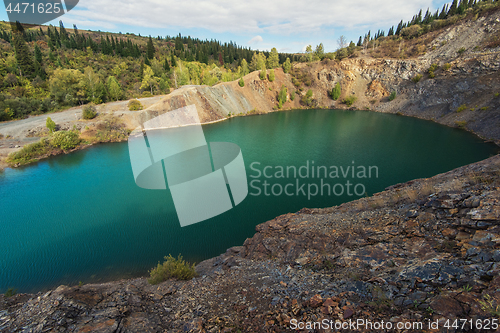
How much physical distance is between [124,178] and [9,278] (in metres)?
13.0

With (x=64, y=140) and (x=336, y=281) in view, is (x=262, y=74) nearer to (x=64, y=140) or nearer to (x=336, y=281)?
(x=64, y=140)

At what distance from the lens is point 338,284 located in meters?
7.64

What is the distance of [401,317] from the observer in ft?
17.6

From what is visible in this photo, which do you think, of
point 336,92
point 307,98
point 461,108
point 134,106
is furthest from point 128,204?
point 336,92

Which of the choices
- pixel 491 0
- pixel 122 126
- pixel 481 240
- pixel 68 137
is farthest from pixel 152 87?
pixel 491 0

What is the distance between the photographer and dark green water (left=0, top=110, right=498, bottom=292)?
14.4 meters

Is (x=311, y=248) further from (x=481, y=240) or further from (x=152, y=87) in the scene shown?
(x=152, y=87)

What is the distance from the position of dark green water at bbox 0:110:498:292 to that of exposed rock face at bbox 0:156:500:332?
4438 mm

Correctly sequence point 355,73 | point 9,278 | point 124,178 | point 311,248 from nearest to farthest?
1. point 311,248
2. point 9,278
3. point 124,178
4. point 355,73

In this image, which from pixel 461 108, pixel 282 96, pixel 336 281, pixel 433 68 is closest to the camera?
pixel 336 281

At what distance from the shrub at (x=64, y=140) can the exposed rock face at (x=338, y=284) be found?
31.2 metres

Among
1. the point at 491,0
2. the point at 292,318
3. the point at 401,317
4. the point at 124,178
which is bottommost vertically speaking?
the point at 124,178

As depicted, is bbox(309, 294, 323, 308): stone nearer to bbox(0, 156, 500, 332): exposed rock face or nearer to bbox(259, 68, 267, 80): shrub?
bbox(0, 156, 500, 332): exposed rock face

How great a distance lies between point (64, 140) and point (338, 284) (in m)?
41.5
